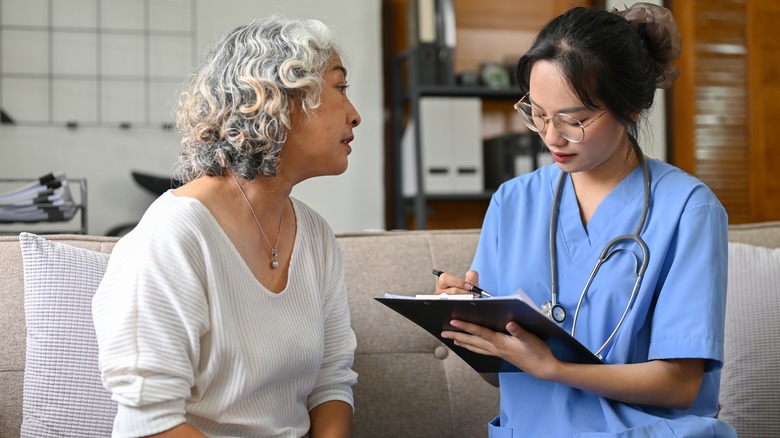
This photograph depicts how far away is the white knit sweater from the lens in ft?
3.66

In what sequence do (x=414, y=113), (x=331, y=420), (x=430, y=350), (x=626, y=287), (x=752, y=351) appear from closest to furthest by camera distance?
(x=626, y=287)
(x=331, y=420)
(x=752, y=351)
(x=430, y=350)
(x=414, y=113)

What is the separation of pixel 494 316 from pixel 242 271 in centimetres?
39

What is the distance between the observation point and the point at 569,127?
136 centimetres

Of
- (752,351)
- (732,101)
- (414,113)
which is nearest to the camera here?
(752,351)

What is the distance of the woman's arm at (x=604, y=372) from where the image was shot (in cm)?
126

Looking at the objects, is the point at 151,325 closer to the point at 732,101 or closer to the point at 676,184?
the point at 676,184

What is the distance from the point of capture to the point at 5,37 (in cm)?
342

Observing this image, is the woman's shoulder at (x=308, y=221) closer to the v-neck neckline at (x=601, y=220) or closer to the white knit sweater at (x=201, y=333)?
the white knit sweater at (x=201, y=333)

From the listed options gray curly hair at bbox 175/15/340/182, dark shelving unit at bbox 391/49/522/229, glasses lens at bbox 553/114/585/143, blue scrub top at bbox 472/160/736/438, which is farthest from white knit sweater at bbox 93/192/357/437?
dark shelving unit at bbox 391/49/522/229

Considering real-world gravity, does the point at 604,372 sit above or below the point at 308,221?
below

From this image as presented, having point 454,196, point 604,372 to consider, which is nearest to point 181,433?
point 604,372

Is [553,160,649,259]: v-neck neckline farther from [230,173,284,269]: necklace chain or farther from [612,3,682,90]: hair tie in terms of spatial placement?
[230,173,284,269]: necklace chain

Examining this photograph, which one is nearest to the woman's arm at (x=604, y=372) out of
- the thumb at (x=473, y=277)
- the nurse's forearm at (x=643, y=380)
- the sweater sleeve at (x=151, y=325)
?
the nurse's forearm at (x=643, y=380)

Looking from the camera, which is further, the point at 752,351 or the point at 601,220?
the point at 752,351
